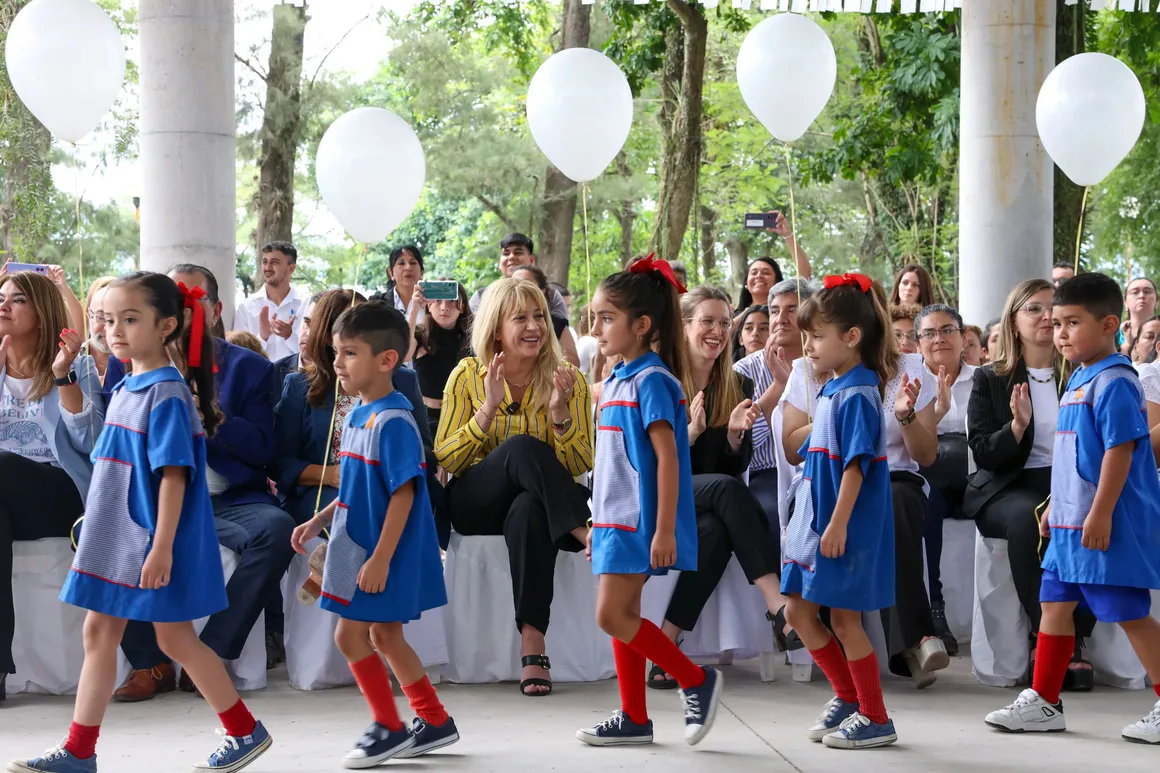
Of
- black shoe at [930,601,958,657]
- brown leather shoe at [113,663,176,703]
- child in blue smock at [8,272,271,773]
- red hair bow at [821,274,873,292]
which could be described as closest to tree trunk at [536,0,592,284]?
black shoe at [930,601,958,657]

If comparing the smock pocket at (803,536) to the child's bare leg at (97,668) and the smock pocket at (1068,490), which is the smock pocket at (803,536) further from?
the child's bare leg at (97,668)

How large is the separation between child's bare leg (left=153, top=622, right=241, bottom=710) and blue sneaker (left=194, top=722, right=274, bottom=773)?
10 centimetres

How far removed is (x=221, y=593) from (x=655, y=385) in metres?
1.38

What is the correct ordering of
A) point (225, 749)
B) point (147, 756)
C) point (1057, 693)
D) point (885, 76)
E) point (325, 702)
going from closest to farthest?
point (225, 749) → point (147, 756) → point (1057, 693) → point (325, 702) → point (885, 76)

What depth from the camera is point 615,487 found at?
3.98 meters

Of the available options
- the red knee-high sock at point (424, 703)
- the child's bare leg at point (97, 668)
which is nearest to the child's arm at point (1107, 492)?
the red knee-high sock at point (424, 703)

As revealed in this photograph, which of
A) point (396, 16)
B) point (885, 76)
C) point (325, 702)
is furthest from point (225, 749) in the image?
point (396, 16)

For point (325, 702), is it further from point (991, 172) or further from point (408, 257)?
point (991, 172)

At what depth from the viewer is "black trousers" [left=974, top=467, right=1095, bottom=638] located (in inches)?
197

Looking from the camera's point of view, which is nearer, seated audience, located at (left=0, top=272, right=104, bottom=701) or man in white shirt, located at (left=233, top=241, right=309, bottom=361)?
seated audience, located at (left=0, top=272, right=104, bottom=701)

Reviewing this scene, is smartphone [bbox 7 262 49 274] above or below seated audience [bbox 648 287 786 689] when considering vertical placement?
above

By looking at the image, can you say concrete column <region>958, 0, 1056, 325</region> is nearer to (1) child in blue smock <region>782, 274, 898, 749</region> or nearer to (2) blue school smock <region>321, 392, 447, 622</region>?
(1) child in blue smock <region>782, 274, 898, 749</region>

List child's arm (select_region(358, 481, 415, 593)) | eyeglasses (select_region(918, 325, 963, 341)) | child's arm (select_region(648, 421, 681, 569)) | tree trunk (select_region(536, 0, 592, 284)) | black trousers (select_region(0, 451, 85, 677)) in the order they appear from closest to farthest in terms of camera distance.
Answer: child's arm (select_region(358, 481, 415, 593)) → child's arm (select_region(648, 421, 681, 569)) → black trousers (select_region(0, 451, 85, 677)) → eyeglasses (select_region(918, 325, 963, 341)) → tree trunk (select_region(536, 0, 592, 284))

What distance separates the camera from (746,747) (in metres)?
4.07
